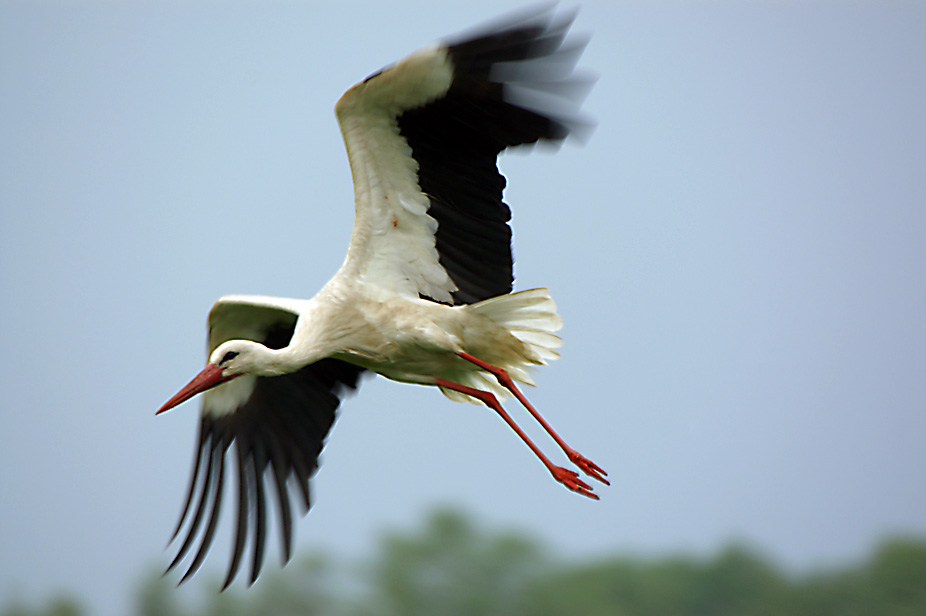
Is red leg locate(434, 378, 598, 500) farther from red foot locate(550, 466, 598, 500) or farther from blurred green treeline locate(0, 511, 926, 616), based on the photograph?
blurred green treeline locate(0, 511, 926, 616)

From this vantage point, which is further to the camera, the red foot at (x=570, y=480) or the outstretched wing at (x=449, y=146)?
the red foot at (x=570, y=480)

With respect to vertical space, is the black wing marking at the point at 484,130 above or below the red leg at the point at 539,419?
above

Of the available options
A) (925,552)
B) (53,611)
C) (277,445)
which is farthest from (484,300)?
(53,611)

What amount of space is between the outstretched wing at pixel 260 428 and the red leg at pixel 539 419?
1083mm

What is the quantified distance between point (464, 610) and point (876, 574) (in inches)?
273

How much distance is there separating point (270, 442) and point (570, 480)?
1.67 m

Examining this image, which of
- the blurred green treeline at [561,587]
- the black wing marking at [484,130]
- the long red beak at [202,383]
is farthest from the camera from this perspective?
the blurred green treeline at [561,587]

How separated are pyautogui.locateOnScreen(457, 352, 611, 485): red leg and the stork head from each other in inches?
33.1

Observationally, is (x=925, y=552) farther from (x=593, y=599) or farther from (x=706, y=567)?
(x=593, y=599)

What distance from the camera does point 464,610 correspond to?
17.8 meters

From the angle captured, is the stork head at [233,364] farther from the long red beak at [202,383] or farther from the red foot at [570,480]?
the red foot at [570,480]

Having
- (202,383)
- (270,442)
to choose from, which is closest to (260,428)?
(270,442)

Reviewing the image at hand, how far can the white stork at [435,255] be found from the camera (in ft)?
12.5

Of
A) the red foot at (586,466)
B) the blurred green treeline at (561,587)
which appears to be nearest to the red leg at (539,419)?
the red foot at (586,466)
